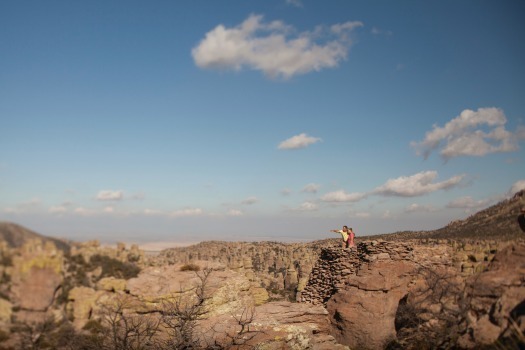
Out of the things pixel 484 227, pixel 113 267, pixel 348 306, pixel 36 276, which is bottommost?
pixel 36 276

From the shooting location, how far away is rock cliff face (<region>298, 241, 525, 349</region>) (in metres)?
6.59

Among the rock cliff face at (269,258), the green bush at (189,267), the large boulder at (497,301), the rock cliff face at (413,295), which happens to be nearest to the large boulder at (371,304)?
the rock cliff face at (413,295)

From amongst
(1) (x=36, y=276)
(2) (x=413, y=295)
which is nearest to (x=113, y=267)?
(1) (x=36, y=276)

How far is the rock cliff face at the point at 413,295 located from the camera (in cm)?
659

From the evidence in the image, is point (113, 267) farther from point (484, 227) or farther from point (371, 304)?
point (371, 304)

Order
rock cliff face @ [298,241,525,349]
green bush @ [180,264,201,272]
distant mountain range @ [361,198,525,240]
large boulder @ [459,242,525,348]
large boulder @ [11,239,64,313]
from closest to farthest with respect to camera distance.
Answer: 1. large boulder @ [459,242,525,348]
2. rock cliff face @ [298,241,525,349]
3. green bush @ [180,264,201,272]
4. distant mountain range @ [361,198,525,240]
5. large boulder @ [11,239,64,313]

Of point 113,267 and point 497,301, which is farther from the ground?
point 497,301

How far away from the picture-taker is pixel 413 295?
1132 cm

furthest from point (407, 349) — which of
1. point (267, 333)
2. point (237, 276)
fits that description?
point (237, 276)

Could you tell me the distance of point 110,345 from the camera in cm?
1130

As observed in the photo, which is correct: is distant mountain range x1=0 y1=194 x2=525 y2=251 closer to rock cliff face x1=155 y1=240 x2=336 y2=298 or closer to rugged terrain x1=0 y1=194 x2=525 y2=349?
rock cliff face x1=155 y1=240 x2=336 y2=298

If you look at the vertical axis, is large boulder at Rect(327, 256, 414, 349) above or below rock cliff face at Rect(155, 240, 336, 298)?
above

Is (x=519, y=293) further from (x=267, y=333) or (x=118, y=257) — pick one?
(x=118, y=257)

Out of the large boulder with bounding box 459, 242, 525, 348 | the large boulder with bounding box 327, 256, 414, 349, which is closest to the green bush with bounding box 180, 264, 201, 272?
the large boulder with bounding box 327, 256, 414, 349
